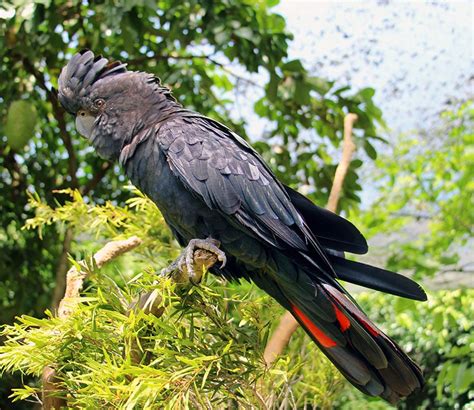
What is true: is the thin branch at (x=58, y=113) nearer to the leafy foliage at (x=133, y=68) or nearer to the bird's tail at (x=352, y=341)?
the leafy foliage at (x=133, y=68)

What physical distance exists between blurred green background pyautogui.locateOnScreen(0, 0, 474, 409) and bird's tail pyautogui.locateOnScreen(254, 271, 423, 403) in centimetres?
31

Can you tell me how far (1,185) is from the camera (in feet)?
6.34

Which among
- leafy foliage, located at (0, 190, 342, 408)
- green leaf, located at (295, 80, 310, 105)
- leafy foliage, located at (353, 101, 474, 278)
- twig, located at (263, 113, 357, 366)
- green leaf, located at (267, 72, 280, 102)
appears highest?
leafy foliage, located at (353, 101, 474, 278)

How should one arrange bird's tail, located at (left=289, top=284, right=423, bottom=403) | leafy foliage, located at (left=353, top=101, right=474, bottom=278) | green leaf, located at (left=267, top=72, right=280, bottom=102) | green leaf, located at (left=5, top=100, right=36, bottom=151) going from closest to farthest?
bird's tail, located at (left=289, top=284, right=423, bottom=403) → green leaf, located at (left=5, top=100, right=36, bottom=151) → green leaf, located at (left=267, top=72, right=280, bottom=102) → leafy foliage, located at (left=353, top=101, right=474, bottom=278)

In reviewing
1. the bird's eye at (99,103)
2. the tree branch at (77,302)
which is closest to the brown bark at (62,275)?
the tree branch at (77,302)

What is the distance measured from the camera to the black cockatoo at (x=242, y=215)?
93cm

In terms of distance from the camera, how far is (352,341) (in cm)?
95

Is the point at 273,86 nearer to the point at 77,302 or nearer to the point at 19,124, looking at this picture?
the point at 19,124

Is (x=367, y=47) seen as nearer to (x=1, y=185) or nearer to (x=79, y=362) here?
(x=1, y=185)

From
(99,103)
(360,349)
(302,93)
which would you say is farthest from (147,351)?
(302,93)

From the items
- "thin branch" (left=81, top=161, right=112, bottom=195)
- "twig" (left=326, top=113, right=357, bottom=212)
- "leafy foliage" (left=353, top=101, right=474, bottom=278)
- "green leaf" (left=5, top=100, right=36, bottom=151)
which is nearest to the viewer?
"twig" (left=326, top=113, right=357, bottom=212)

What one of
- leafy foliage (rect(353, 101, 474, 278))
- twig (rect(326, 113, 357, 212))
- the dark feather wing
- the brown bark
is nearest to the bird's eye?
the dark feather wing

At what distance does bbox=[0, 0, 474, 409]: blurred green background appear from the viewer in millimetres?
1521

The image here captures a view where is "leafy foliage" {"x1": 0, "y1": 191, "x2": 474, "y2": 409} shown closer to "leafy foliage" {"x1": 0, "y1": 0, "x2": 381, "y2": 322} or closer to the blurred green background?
the blurred green background
